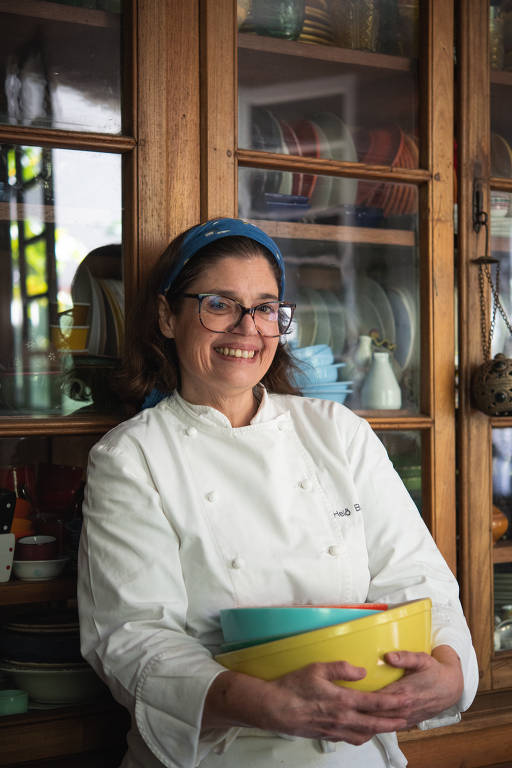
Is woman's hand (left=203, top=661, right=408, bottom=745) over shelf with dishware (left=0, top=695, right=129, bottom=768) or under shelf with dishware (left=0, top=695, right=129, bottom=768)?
over

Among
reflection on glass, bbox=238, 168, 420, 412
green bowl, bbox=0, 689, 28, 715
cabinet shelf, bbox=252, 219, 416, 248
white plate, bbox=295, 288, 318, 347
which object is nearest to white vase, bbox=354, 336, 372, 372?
reflection on glass, bbox=238, 168, 420, 412

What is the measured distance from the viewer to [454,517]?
1.73m

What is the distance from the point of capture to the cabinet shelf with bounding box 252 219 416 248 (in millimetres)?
1716

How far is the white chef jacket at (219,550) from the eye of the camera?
3.60 feet

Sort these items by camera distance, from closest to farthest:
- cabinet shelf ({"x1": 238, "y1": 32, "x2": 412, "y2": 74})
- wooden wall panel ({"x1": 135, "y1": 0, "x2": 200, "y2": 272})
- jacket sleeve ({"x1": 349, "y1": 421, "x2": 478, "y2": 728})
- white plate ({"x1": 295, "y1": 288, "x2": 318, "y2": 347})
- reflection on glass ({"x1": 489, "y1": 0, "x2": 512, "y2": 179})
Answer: jacket sleeve ({"x1": 349, "y1": 421, "x2": 478, "y2": 728}) < wooden wall panel ({"x1": 135, "y1": 0, "x2": 200, "y2": 272}) < cabinet shelf ({"x1": 238, "y1": 32, "x2": 412, "y2": 74}) < white plate ({"x1": 295, "y1": 288, "x2": 318, "y2": 347}) < reflection on glass ({"x1": 489, "y1": 0, "x2": 512, "y2": 179})

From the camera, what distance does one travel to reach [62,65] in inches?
58.9

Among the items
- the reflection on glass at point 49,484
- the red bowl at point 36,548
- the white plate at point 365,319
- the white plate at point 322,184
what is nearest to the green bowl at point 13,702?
the reflection on glass at point 49,484

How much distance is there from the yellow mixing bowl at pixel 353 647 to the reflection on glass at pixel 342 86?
107 centimetres

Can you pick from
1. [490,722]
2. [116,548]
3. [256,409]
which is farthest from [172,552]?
[490,722]

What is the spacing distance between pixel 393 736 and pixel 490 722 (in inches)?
21.0

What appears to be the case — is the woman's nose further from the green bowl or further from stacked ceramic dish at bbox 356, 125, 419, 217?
the green bowl

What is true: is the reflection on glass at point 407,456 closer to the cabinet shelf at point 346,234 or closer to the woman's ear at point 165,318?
the cabinet shelf at point 346,234

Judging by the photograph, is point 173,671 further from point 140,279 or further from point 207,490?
point 140,279

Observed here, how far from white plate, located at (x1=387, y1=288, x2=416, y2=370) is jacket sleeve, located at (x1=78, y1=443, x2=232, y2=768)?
777mm
